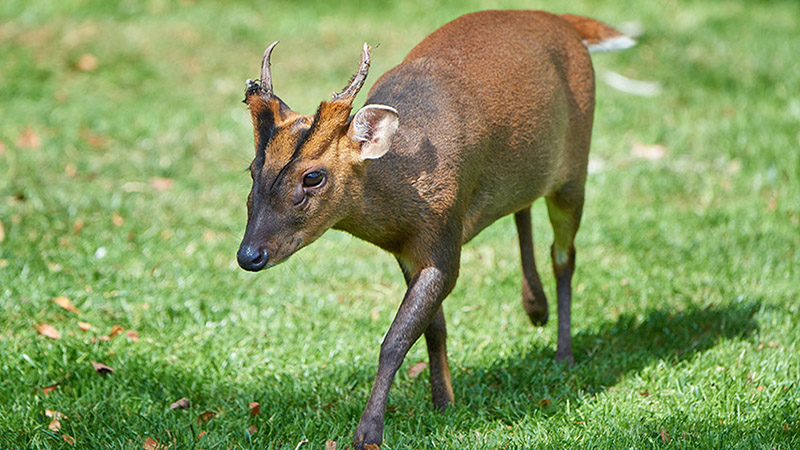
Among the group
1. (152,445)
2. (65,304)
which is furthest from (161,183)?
(152,445)

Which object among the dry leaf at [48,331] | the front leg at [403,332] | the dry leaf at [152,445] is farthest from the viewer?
the dry leaf at [48,331]

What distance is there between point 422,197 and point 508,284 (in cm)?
234

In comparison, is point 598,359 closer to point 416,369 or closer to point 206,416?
point 416,369

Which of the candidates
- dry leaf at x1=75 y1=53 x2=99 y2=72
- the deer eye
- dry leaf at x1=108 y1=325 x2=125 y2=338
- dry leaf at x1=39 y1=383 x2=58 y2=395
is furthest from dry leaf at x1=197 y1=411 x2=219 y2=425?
dry leaf at x1=75 y1=53 x2=99 y2=72

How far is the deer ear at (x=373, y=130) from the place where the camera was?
3859 millimetres

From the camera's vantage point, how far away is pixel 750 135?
28.1 feet

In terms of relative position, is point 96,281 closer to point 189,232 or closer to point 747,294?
point 189,232

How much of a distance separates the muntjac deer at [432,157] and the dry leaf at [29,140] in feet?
15.7

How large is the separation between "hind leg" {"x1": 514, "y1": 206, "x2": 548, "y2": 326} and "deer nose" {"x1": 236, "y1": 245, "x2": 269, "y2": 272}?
2187 mm

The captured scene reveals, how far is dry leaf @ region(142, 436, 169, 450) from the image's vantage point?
4.14 m

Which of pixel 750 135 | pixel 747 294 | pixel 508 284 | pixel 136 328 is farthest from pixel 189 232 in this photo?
pixel 750 135

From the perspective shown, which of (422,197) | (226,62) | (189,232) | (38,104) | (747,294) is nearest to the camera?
(422,197)

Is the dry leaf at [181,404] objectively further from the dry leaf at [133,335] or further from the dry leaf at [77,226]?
the dry leaf at [77,226]

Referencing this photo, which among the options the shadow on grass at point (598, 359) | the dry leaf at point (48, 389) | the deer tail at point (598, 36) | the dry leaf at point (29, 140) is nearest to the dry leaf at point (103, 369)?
the dry leaf at point (48, 389)
